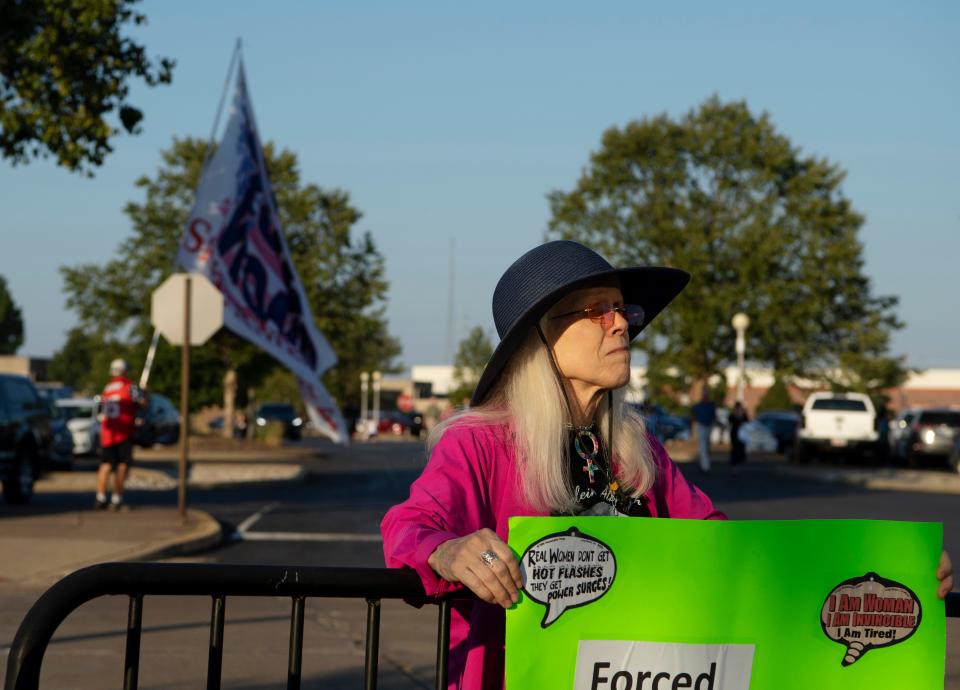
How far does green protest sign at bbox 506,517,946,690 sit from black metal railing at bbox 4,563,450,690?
0.32m

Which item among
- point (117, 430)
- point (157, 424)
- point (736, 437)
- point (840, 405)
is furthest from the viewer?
point (157, 424)

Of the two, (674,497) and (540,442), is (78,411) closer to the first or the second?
(674,497)

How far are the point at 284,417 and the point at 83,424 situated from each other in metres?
21.2

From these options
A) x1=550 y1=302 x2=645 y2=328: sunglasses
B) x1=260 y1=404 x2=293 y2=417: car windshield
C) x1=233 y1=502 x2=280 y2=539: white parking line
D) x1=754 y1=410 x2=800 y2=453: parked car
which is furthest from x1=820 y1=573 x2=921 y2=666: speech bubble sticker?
x1=260 y1=404 x2=293 y2=417: car windshield

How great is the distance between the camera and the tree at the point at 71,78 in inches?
619

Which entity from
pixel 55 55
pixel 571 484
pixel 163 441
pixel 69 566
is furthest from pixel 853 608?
pixel 163 441

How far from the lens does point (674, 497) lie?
3.14 m

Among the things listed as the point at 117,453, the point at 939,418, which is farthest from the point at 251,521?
the point at 939,418

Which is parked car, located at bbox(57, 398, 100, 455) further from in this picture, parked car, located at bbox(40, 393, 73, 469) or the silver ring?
the silver ring

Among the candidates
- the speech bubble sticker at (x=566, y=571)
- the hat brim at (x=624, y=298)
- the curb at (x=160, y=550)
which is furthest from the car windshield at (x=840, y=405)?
the speech bubble sticker at (x=566, y=571)

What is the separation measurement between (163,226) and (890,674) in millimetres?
Result: 52099

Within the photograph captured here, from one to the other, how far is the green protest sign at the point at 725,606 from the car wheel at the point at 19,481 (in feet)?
57.1

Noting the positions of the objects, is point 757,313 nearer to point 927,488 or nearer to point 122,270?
point 122,270

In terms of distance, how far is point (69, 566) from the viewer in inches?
451
